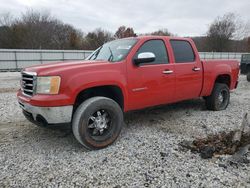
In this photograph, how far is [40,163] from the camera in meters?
3.27

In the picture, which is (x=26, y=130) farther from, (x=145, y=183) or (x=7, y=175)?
(x=145, y=183)

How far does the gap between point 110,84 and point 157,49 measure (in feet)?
4.62

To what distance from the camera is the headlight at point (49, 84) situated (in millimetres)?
3328

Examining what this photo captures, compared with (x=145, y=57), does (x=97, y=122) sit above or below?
below

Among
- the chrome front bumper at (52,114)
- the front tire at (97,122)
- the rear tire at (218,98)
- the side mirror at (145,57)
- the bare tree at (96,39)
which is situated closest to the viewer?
A: the chrome front bumper at (52,114)

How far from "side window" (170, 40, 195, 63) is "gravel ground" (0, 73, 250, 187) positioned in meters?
1.36

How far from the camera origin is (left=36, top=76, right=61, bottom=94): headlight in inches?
131

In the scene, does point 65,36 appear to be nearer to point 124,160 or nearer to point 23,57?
point 23,57

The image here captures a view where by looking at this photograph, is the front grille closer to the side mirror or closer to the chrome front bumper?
the chrome front bumper

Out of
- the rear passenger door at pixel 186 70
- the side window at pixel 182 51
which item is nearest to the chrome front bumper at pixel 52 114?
the rear passenger door at pixel 186 70

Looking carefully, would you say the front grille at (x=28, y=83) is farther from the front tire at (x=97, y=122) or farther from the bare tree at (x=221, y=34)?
the bare tree at (x=221, y=34)

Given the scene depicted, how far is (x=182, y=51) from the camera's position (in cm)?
505

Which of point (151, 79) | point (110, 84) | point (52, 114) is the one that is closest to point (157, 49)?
point (151, 79)

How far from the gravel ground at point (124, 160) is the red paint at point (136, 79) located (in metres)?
0.69
